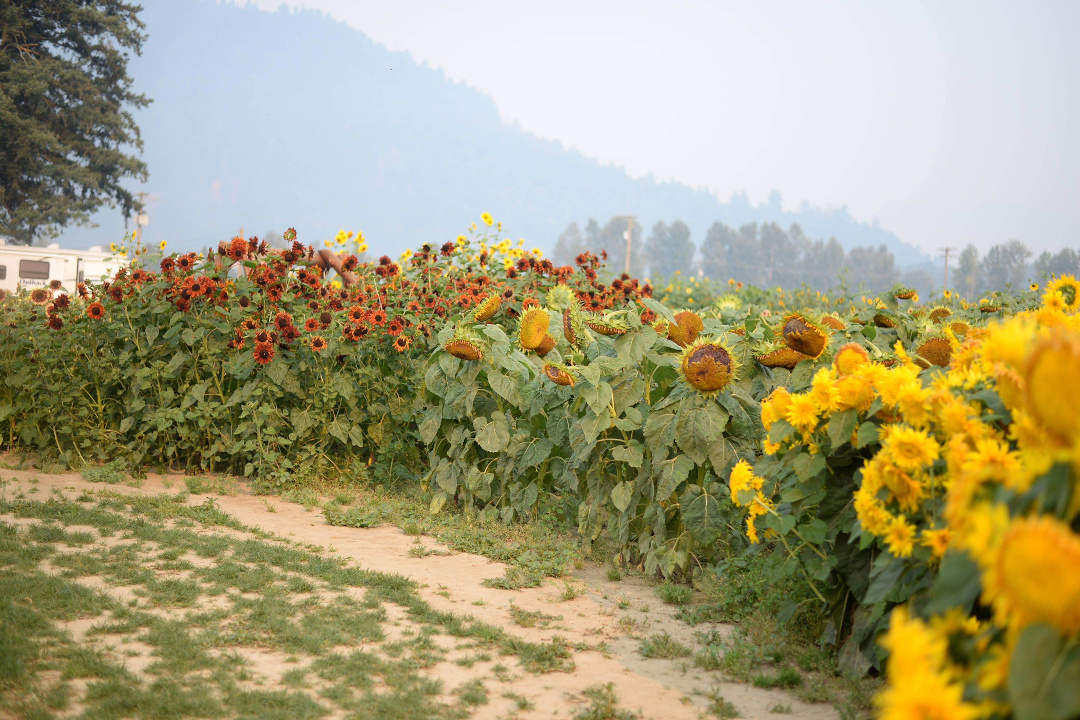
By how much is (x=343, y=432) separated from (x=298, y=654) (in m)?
2.81

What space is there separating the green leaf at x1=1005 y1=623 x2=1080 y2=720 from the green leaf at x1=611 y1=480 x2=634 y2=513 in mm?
2852

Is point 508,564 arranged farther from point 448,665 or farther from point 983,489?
point 983,489

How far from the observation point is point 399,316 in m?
5.81

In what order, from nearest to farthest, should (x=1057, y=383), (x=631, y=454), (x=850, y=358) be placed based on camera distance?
(x=1057, y=383), (x=850, y=358), (x=631, y=454)

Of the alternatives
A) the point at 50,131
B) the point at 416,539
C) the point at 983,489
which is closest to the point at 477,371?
the point at 416,539

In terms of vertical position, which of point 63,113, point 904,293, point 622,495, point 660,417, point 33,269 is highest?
point 63,113

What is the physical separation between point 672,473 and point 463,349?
1482 mm

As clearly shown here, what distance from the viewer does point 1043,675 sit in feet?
3.52

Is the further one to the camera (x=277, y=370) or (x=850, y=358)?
(x=277, y=370)

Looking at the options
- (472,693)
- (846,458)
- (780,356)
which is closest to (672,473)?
(780,356)

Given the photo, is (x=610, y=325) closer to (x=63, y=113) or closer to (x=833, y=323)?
(x=833, y=323)

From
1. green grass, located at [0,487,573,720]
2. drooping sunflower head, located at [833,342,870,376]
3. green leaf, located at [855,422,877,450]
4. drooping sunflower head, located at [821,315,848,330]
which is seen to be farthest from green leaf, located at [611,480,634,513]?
green leaf, located at [855,422,877,450]

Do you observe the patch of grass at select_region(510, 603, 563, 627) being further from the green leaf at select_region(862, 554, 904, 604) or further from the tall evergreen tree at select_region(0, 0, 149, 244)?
the tall evergreen tree at select_region(0, 0, 149, 244)

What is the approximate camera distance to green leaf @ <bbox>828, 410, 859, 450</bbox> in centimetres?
262
